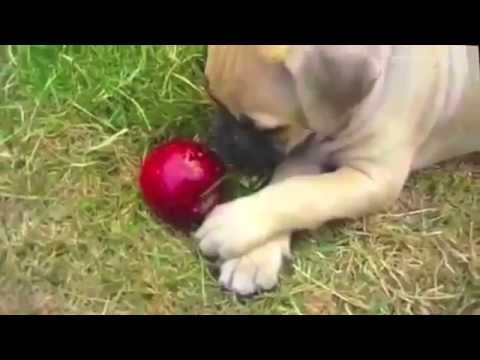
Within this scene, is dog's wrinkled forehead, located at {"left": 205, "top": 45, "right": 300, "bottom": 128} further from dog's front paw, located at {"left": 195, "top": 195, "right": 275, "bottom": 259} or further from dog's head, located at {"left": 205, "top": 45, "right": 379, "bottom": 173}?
dog's front paw, located at {"left": 195, "top": 195, "right": 275, "bottom": 259}

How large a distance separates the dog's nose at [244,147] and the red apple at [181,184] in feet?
0.14

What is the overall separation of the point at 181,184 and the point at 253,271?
0.61ft

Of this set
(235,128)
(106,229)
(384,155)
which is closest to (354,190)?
(384,155)

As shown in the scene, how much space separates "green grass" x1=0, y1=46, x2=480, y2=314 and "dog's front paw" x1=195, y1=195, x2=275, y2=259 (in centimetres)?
4

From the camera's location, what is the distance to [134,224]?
83.3 inches

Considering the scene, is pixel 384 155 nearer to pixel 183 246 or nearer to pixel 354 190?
pixel 354 190

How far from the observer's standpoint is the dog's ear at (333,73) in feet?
6.56

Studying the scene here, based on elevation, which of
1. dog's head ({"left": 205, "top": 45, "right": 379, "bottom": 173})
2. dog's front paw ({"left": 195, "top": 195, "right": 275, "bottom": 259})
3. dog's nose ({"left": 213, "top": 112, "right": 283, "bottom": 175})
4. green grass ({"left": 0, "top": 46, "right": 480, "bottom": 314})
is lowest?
green grass ({"left": 0, "top": 46, "right": 480, "bottom": 314})

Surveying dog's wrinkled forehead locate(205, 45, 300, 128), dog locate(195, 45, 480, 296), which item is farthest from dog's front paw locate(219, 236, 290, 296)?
dog's wrinkled forehead locate(205, 45, 300, 128)

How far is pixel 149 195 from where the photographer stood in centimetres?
211

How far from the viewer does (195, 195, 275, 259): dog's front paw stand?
204 cm

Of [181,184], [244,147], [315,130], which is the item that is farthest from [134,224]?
[315,130]

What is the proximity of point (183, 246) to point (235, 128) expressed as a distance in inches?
8.7

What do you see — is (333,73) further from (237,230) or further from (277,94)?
(237,230)
